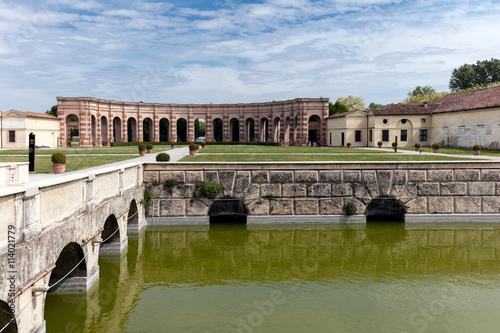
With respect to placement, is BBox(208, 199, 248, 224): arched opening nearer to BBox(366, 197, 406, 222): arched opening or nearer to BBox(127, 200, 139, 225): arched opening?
BBox(127, 200, 139, 225): arched opening

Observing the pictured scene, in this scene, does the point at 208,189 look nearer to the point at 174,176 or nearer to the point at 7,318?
the point at 174,176

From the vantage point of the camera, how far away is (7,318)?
7059 millimetres

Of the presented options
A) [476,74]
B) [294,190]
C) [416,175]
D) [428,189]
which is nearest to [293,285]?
[294,190]

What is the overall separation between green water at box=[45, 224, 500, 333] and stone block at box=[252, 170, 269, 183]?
288 centimetres

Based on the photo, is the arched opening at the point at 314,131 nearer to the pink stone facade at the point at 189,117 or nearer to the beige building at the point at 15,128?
the pink stone facade at the point at 189,117

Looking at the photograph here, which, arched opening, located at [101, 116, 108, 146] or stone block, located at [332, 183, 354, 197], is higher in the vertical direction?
arched opening, located at [101, 116, 108, 146]

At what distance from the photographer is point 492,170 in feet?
69.1

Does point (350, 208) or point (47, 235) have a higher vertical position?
point (47, 235)

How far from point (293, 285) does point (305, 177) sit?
29.4 ft

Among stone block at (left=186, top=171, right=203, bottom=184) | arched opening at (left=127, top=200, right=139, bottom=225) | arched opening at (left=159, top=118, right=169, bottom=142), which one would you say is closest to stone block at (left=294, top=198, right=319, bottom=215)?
stone block at (left=186, top=171, right=203, bottom=184)

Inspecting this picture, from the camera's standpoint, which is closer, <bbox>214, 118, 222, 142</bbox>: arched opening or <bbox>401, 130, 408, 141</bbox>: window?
<bbox>401, 130, 408, 141</bbox>: window

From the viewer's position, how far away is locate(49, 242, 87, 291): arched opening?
10945 mm

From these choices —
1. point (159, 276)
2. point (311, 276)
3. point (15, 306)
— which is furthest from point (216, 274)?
point (15, 306)

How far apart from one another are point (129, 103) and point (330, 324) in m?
59.4
